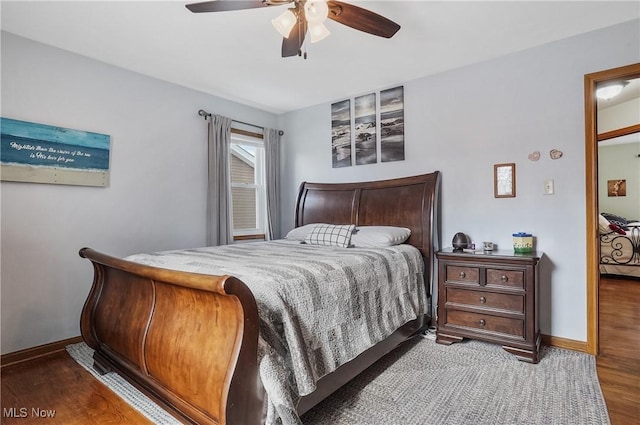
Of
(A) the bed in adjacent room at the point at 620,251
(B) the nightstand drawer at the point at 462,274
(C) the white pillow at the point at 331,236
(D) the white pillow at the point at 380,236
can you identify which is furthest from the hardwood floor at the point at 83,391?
(A) the bed in adjacent room at the point at 620,251

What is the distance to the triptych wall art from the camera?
355cm

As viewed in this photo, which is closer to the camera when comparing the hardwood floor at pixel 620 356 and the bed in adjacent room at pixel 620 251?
the hardwood floor at pixel 620 356

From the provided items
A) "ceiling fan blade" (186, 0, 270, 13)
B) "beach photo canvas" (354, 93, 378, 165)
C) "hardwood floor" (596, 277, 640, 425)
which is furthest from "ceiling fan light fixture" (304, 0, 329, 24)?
"hardwood floor" (596, 277, 640, 425)

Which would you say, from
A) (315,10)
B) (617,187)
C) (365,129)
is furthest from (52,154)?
(617,187)

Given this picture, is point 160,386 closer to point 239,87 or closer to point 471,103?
point 239,87

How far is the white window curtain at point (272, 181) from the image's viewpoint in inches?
171

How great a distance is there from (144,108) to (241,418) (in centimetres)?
304

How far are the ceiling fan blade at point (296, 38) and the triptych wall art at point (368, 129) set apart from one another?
1737 millimetres

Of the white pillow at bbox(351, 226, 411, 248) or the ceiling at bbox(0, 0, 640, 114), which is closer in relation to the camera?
the ceiling at bbox(0, 0, 640, 114)

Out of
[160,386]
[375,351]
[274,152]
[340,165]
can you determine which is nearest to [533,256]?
[375,351]

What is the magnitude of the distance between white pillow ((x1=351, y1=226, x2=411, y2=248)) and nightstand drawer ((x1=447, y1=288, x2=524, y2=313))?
62cm

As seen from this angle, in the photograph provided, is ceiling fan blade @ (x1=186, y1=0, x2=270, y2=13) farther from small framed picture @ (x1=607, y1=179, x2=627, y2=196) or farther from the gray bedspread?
small framed picture @ (x1=607, y1=179, x2=627, y2=196)

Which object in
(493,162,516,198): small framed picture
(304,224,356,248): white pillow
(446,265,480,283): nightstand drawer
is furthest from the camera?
(304,224,356,248): white pillow

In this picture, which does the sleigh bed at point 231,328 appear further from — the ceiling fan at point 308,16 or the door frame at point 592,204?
the ceiling fan at point 308,16
